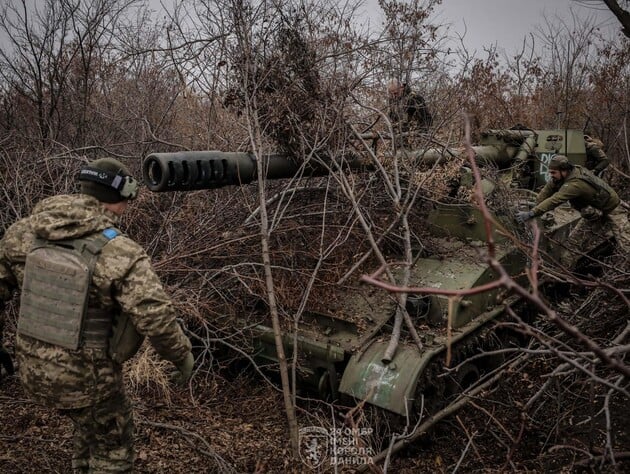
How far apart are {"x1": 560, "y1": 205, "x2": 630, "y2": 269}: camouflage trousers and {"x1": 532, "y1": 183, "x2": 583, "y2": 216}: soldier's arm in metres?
0.60

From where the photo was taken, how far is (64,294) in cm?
277

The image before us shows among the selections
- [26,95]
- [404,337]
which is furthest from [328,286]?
[26,95]

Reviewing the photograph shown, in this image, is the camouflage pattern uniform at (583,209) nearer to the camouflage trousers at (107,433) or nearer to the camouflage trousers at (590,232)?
the camouflage trousers at (590,232)

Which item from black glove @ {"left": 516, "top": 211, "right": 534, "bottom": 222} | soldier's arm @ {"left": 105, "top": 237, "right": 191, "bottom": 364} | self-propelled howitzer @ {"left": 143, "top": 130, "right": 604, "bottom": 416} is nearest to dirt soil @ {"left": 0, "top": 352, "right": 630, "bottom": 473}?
self-propelled howitzer @ {"left": 143, "top": 130, "right": 604, "bottom": 416}

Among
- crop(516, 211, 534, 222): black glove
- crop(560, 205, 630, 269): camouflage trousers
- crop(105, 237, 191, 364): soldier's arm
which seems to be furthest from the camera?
crop(560, 205, 630, 269): camouflage trousers

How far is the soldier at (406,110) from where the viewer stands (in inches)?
229

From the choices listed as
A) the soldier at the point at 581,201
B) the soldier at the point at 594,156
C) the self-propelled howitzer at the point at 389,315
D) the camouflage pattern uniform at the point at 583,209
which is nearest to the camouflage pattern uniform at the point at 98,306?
the self-propelled howitzer at the point at 389,315

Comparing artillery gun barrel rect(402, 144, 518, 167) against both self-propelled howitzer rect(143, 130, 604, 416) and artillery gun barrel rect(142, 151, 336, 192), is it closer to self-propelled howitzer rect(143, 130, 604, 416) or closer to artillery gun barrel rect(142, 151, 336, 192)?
self-propelled howitzer rect(143, 130, 604, 416)

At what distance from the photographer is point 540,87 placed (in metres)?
15.7

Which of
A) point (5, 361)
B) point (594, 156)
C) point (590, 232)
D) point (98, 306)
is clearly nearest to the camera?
point (98, 306)

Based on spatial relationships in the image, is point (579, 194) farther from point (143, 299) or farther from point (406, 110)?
point (143, 299)

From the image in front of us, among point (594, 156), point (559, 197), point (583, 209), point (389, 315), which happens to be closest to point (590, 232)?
point (583, 209)

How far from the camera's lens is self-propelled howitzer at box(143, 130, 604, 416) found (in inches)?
156

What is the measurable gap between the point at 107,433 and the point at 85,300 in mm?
788
